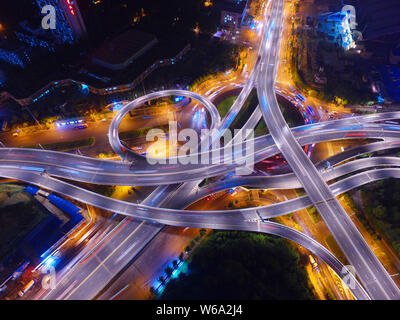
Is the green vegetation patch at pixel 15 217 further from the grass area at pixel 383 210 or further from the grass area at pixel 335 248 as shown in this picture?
the grass area at pixel 383 210

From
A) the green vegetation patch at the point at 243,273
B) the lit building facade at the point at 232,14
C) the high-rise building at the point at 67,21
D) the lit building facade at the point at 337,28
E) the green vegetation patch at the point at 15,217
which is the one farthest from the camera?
the lit building facade at the point at 232,14

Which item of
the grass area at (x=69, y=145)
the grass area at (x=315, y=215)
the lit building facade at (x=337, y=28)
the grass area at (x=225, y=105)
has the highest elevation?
the lit building facade at (x=337, y=28)

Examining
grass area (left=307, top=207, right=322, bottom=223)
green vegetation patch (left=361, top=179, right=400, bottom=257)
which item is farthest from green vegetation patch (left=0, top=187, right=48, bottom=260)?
green vegetation patch (left=361, top=179, right=400, bottom=257)

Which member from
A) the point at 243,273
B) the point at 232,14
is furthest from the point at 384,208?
the point at 232,14

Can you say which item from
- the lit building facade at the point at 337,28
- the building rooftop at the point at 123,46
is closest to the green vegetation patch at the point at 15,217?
the building rooftop at the point at 123,46

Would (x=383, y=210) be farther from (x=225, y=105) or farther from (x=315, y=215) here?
(x=225, y=105)
